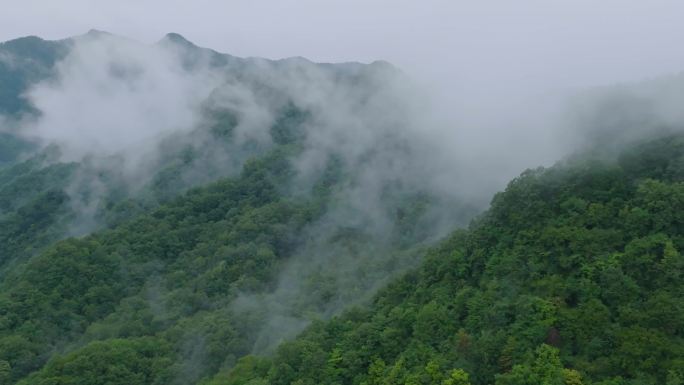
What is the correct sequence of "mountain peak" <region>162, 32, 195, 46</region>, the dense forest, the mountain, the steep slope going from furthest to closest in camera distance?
"mountain peak" <region>162, 32, 195, 46</region>
the mountain
the dense forest
the steep slope

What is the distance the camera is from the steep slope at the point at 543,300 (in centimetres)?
2766

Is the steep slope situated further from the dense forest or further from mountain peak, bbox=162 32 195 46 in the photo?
mountain peak, bbox=162 32 195 46

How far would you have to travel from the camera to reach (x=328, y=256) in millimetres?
63000

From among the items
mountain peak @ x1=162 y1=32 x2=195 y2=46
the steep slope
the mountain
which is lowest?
the steep slope

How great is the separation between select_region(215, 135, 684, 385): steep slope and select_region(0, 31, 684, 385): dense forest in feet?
0.30

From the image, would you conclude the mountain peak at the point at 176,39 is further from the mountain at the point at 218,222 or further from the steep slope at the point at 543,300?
the steep slope at the point at 543,300

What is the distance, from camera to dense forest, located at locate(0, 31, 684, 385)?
29.7m

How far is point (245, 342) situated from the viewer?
1852 inches

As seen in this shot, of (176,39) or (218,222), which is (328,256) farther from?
(176,39)

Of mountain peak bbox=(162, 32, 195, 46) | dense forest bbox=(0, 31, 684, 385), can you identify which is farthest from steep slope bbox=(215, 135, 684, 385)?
mountain peak bbox=(162, 32, 195, 46)

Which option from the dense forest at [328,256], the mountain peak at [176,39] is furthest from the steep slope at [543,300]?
the mountain peak at [176,39]

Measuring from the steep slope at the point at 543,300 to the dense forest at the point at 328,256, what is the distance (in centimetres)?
9

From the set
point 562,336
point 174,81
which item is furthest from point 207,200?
point 174,81

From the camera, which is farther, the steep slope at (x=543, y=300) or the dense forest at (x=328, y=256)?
the dense forest at (x=328, y=256)
